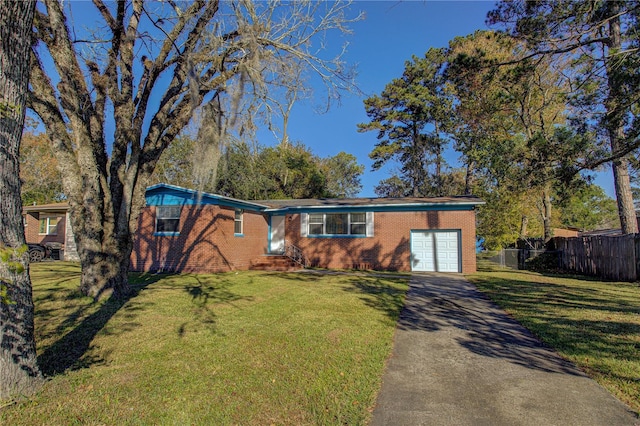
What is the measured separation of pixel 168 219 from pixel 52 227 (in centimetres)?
1192

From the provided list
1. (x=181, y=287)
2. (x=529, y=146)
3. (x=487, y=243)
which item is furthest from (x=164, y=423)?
(x=487, y=243)

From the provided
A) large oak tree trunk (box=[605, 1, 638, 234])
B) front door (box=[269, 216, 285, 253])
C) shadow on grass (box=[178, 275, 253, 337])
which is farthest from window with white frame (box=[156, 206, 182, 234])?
large oak tree trunk (box=[605, 1, 638, 234])

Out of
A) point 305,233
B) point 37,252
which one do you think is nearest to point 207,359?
point 305,233

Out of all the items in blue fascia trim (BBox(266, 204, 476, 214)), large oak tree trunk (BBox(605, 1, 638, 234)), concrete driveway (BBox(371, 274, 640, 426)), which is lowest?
concrete driveway (BBox(371, 274, 640, 426))

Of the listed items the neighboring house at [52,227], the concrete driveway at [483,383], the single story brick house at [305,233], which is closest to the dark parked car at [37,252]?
the neighboring house at [52,227]

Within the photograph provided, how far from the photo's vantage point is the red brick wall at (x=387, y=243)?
1527cm

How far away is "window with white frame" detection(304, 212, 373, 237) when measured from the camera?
1677cm

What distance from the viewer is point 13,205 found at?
10.3 ft

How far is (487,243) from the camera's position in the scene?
21.7m

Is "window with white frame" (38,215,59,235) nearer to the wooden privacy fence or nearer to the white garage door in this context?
the white garage door

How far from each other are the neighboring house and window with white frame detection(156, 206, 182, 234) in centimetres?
881

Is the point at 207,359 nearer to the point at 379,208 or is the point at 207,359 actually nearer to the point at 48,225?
the point at 379,208

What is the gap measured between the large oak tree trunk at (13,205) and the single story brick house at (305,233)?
32.0 feet

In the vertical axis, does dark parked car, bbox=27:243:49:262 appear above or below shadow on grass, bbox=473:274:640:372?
above
